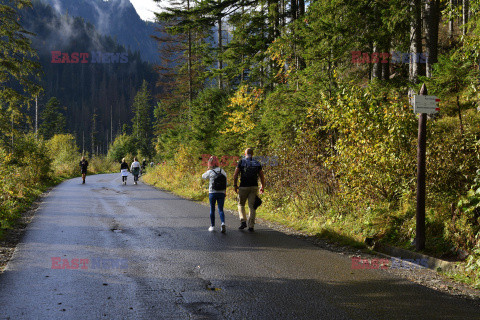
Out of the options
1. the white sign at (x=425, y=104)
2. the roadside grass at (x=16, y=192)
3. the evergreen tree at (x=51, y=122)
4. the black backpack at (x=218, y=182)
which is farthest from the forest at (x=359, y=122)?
the evergreen tree at (x=51, y=122)

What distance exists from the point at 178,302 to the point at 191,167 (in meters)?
19.5

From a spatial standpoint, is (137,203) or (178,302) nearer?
(178,302)

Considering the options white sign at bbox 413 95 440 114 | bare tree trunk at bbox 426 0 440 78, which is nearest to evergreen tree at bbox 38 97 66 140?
bare tree trunk at bbox 426 0 440 78

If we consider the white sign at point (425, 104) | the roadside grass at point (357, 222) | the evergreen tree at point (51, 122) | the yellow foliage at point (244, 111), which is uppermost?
the evergreen tree at point (51, 122)

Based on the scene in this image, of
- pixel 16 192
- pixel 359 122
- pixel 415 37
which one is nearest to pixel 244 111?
pixel 415 37

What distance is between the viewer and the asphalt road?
4.20m

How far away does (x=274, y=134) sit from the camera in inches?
540

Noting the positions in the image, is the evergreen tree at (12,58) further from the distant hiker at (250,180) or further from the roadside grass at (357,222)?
the roadside grass at (357,222)

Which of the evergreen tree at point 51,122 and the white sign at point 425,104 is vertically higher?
the evergreen tree at point 51,122

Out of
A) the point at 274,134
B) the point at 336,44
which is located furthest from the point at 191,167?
the point at 336,44

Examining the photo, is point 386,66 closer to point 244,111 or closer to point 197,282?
point 244,111

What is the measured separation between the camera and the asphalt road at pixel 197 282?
420 cm

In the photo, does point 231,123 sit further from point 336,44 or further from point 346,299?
point 346,299

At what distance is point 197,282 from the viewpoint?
522 centimetres
